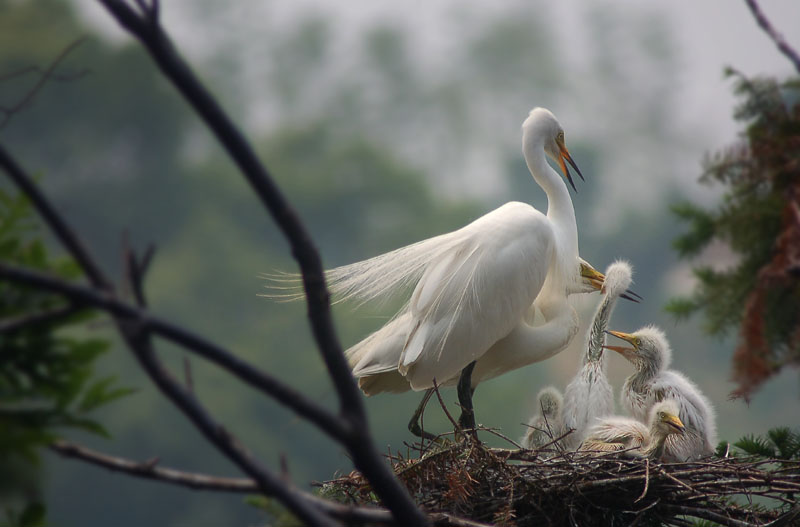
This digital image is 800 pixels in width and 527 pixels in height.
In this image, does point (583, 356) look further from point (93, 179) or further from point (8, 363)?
point (93, 179)

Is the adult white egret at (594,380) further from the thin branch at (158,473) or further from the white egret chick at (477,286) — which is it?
the thin branch at (158,473)

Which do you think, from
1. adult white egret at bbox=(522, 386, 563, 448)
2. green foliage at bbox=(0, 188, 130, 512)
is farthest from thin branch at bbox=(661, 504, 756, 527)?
green foliage at bbox=(0, 188, 130, 512)

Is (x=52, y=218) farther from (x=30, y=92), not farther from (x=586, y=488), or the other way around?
(x=586, y=488)

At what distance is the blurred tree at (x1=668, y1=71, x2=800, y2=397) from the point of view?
3.45 ft

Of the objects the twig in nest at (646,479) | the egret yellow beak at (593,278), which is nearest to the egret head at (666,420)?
the twig in nest at (646,479)

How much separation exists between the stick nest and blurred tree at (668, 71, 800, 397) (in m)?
0.81

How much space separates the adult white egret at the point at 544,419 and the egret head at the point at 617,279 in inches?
15.7

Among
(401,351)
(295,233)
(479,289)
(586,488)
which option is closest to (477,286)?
(479,289)

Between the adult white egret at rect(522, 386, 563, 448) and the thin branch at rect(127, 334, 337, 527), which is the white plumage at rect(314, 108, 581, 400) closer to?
the adult white egret at rect(522, 386, 563, 448)

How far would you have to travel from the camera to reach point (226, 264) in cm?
1485

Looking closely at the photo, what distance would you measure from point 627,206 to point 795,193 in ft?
54.2

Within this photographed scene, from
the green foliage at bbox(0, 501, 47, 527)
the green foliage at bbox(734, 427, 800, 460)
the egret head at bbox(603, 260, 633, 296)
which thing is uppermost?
the egret head at bbox(603, 260, 633, 296)

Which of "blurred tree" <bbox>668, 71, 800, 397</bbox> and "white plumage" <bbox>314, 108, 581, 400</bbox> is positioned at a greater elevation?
"white plumage" <bbox>314, 108, 581, 400</bbox>

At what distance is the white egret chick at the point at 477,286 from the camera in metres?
2.40
